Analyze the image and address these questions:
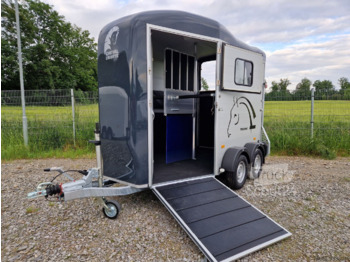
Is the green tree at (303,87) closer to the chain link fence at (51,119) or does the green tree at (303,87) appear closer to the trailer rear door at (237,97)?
the trailer rear door at (237,97)

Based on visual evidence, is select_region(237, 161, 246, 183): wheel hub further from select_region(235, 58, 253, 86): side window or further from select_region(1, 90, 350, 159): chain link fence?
select_region(1, 90, 350, 159): chain link fence

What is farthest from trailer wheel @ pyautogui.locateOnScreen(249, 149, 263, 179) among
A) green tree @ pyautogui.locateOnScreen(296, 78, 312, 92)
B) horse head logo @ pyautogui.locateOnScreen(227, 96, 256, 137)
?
green tree @ pyautogui.locateOnScreen(296, 78, 312, 92)

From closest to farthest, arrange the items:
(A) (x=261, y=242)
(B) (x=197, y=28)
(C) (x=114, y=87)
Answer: (A) (x=261, y=242)
(C) (x=114, y=87)
(B) (x=197, y=28)

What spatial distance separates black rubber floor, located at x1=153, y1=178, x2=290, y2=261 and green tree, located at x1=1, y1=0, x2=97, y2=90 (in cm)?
2276

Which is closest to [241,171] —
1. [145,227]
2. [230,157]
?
[230,157]

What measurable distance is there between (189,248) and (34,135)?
5944 mm

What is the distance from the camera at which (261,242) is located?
256 cm

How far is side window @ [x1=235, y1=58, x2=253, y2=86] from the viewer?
13.2ft

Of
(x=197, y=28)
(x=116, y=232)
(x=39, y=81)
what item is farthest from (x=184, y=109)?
(x=39, y=81)

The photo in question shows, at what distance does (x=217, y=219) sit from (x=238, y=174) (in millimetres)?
1564

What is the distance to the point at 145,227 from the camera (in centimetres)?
295

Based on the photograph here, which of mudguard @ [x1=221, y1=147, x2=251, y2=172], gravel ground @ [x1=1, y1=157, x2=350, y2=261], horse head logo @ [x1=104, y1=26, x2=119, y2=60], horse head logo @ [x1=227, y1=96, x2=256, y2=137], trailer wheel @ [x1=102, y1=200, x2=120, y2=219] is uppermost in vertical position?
horse head logo @ [x1=104, y1=26, x2=119, y2=60]

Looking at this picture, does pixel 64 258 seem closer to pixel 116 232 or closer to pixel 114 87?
pixel 116 232

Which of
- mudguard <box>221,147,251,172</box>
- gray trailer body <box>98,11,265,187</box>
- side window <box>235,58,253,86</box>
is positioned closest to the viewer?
gray trailer body <box>98,11,265,187</box>
